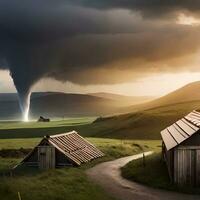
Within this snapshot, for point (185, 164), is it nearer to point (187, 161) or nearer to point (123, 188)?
point (187, 161)

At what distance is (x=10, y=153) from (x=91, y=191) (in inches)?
1299

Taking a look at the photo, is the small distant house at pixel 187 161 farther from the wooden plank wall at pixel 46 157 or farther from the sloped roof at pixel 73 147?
the wooden plank wall at pixel 46 157

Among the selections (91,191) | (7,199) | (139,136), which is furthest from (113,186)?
(139,136)

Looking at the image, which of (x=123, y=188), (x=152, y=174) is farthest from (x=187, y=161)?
(x=123, y=188)

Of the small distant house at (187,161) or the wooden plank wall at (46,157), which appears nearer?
the small distant house at (187,161)

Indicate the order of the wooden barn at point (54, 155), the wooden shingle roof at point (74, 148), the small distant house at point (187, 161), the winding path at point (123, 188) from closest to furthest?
the winding path at point (123, 188) < the small distant house at point (187, 161) < the wooden barn at point (54, 155) < the wooden shingle roof at point (74, 148)

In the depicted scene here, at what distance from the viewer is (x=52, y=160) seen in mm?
52438

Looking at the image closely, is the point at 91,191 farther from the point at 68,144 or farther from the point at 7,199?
the point at 68,144

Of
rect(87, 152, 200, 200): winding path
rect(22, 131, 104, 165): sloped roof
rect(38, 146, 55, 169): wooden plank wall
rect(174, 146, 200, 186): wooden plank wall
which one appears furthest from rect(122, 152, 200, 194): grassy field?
rect(38, 146, 55, 169): wooden plank wall

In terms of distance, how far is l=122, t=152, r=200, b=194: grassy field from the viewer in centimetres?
3640

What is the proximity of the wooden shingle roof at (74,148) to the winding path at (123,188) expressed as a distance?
5626mm

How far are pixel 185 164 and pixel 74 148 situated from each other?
21.5 m

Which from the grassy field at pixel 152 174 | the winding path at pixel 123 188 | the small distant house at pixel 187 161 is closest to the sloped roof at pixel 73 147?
the winding path at pixel 123 188

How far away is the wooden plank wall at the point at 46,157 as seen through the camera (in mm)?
52375
